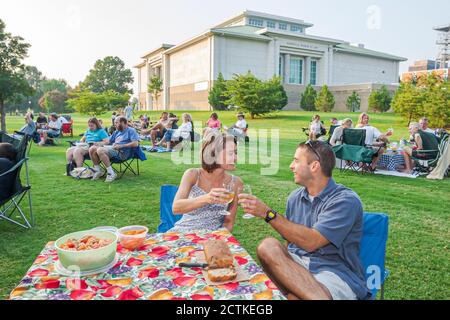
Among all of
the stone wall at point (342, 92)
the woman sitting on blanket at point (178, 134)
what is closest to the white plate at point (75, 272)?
the woman sitting on blanket at point (178, 134)

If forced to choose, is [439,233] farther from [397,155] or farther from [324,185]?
[397,155]

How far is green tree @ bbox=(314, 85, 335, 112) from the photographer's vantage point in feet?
133

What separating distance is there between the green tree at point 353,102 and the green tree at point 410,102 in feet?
54.1

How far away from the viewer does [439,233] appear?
15.5ft

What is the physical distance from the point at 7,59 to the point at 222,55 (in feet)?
89.1

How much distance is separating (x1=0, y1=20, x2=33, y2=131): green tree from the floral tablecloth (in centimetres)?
2662

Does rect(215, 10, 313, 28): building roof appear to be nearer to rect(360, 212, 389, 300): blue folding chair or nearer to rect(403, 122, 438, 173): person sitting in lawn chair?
rect(403, 122, 438, 173): person sitting in lawn chair

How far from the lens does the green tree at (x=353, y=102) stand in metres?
43.9

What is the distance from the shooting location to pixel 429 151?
29.1ft

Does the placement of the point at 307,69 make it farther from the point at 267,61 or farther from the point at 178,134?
the point at 178,134

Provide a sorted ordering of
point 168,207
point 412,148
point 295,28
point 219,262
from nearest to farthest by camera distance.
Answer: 1. point 219,262
2. point 168,207
3. point 412,148
4. point 295,28

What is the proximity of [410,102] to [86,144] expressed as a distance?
2460 cm

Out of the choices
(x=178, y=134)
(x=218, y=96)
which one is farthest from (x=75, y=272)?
(x=218, y=96)
